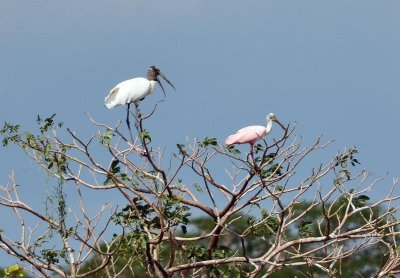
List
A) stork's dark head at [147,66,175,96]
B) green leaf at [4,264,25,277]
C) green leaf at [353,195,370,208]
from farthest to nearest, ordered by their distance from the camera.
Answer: stork's dark head at [147,66,175,96]
green leaf at [353,195,370,208]
green leaf at [4,264,25,277]

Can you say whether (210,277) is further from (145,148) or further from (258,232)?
(145,148)

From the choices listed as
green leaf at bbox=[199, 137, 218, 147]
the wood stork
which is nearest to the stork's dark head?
the wood stork

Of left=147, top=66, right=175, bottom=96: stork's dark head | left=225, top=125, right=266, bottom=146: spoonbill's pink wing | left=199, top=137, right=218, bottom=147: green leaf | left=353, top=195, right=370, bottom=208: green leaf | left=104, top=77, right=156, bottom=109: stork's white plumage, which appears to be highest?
left=147, top=66, right=175, bottom=96: stork's dark head

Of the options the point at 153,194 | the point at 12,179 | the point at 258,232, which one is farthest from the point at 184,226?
the point at 12,179

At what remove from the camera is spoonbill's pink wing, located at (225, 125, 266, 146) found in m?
9.61

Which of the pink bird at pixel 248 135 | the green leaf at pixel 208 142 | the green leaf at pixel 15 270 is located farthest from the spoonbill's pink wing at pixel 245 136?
the green leaf at pixel 15 270

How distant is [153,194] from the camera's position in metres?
8.61

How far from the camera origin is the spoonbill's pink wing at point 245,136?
31.5 feet

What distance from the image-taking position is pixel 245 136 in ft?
31.8

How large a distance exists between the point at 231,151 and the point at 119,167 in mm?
971

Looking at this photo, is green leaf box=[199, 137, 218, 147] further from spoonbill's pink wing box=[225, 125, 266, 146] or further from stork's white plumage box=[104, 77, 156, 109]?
stork's white plumage box=[104, 77, 156, 109]

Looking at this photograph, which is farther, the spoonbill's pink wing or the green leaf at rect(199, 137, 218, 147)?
the spoonbill's pink wing

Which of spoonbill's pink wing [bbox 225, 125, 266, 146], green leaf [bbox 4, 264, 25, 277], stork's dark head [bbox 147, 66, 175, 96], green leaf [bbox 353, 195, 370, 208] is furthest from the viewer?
stork's dark head [bbox 147, 66, 175, 96]

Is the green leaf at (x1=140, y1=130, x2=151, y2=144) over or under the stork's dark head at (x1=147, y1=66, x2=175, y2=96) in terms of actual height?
under
